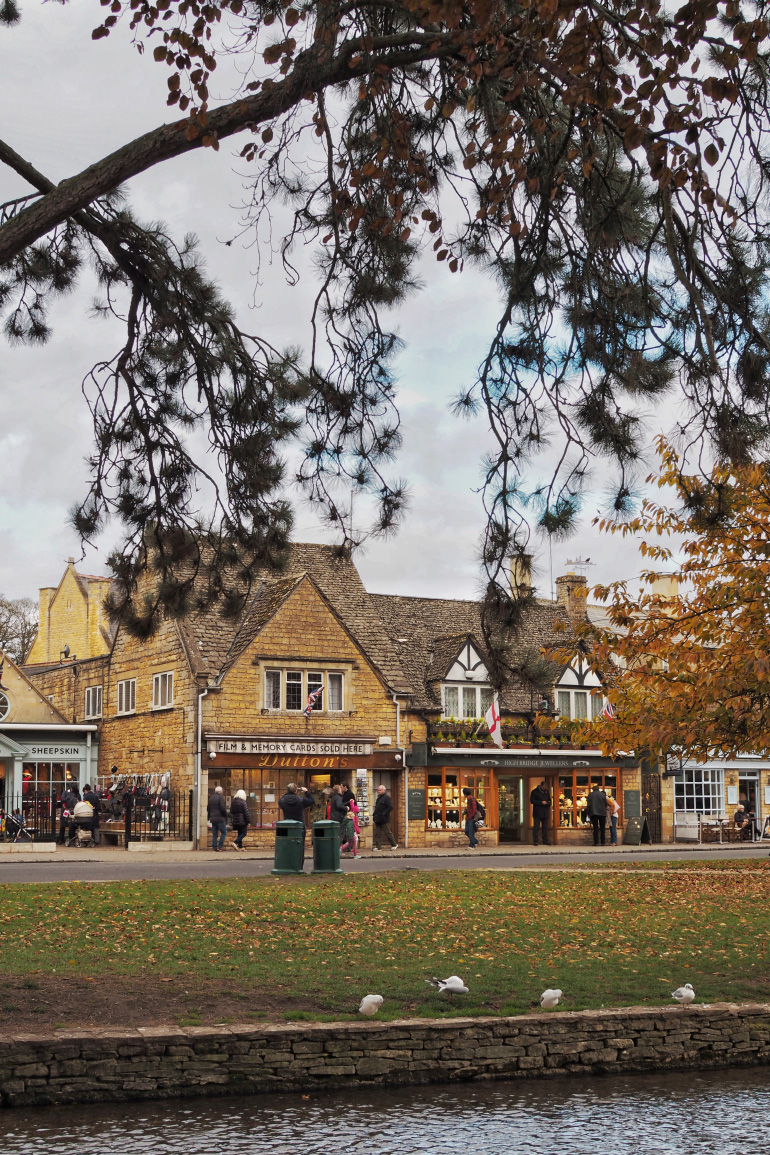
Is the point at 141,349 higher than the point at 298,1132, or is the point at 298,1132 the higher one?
the point at 141,349

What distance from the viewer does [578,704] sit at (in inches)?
1812

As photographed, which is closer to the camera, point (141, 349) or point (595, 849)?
point (141, 349)

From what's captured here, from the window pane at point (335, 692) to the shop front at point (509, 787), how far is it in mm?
2860

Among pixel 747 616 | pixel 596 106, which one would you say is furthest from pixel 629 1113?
pixel 747 616

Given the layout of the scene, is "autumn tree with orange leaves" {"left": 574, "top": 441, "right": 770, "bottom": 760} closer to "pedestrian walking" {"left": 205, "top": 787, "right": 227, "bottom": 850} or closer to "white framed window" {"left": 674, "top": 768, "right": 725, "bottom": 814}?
"pedestrian walking" {"left": 205, "top": 787, "right": 227, "bottom": 850}

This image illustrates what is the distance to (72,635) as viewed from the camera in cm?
5566

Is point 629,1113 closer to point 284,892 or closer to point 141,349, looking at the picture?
point 141,349

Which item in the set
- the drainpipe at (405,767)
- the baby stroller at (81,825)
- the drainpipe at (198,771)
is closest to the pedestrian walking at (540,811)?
the drainpipe at (405,767)

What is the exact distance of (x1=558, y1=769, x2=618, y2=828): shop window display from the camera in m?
44.4

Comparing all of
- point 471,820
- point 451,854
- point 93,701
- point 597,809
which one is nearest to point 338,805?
point 451,854

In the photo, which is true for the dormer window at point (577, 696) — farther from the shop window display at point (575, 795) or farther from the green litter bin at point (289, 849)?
the green litter bin at point (289, 849)

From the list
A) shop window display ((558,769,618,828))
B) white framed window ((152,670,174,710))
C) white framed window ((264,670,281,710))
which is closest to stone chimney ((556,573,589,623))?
shop window display ((558,769,618,828))

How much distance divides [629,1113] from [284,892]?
1075 centimetres

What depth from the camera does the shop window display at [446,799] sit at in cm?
4125
